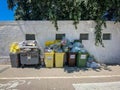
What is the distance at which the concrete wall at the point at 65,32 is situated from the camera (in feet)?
39.5

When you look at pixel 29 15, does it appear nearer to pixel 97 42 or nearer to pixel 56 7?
pixel 56 7

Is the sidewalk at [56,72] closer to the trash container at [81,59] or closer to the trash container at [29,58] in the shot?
the trash container at [29,58]

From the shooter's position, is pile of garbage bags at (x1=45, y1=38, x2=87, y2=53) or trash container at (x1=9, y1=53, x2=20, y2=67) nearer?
trash container at (x1=9, y1=53, x2=20, y2=67)

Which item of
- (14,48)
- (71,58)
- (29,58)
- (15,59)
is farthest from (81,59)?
(14,48)

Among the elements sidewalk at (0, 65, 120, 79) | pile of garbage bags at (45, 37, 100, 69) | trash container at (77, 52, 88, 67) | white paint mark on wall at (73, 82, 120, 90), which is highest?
pile of garbage bags at (45, 37, 100, 69)

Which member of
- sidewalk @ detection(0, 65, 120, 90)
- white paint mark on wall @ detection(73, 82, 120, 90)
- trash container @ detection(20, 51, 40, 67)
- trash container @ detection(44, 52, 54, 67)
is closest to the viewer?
white paint mark on wall @ detection(73, 82, 120, 90)

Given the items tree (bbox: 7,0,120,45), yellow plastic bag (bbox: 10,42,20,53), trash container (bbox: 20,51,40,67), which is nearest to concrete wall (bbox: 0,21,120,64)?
tree (bbox: 7,0,120,45)

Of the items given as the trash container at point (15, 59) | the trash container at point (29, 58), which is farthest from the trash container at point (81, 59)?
the trash container at point (15, 59)

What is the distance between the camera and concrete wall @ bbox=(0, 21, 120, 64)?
1205 centimetres

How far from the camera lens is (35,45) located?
37.6 feet

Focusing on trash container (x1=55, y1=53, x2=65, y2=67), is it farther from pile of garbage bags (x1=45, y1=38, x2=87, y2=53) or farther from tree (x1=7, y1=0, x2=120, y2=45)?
tree (x1=7, y1=0, x2=120, y2=45)

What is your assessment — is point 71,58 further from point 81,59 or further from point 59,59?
point 59,59

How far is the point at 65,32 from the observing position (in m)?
12.2

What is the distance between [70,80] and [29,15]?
9667 millimetres
